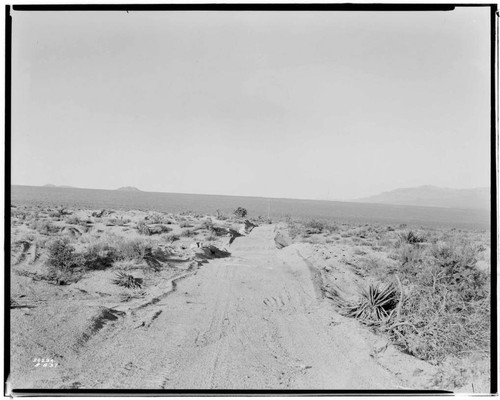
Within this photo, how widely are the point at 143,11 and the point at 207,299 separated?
402 cm

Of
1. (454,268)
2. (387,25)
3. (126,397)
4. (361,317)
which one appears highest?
(387,25)

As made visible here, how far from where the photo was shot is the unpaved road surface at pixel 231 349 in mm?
3969

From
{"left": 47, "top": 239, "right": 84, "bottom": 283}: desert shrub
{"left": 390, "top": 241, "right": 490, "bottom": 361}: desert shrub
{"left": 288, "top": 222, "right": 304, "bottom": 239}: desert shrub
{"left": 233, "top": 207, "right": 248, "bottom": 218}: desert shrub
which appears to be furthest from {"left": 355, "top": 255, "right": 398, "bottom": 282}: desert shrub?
{"left": 233, "top": 207, "right": 248, "bottom": 218}: desert shrub

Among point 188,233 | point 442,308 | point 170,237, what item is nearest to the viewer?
point 442,308

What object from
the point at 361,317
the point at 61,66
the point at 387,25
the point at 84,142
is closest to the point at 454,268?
the point at 361,317

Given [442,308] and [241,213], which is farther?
[241,213]

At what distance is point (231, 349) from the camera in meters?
4.26

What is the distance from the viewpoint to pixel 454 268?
195 inches

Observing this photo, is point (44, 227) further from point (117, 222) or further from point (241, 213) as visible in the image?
point (241, 213)

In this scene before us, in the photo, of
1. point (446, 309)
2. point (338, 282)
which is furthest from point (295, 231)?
point (446, 309)

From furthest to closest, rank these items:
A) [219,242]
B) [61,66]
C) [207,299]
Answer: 1. [219,242]
2. [207,299]
3. [61,66]

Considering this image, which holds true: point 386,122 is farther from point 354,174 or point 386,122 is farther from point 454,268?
point 454,268

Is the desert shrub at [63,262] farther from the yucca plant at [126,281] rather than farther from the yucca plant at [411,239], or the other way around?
the yucca plant at [411,239]

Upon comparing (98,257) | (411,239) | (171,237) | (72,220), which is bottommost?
(98,257)
